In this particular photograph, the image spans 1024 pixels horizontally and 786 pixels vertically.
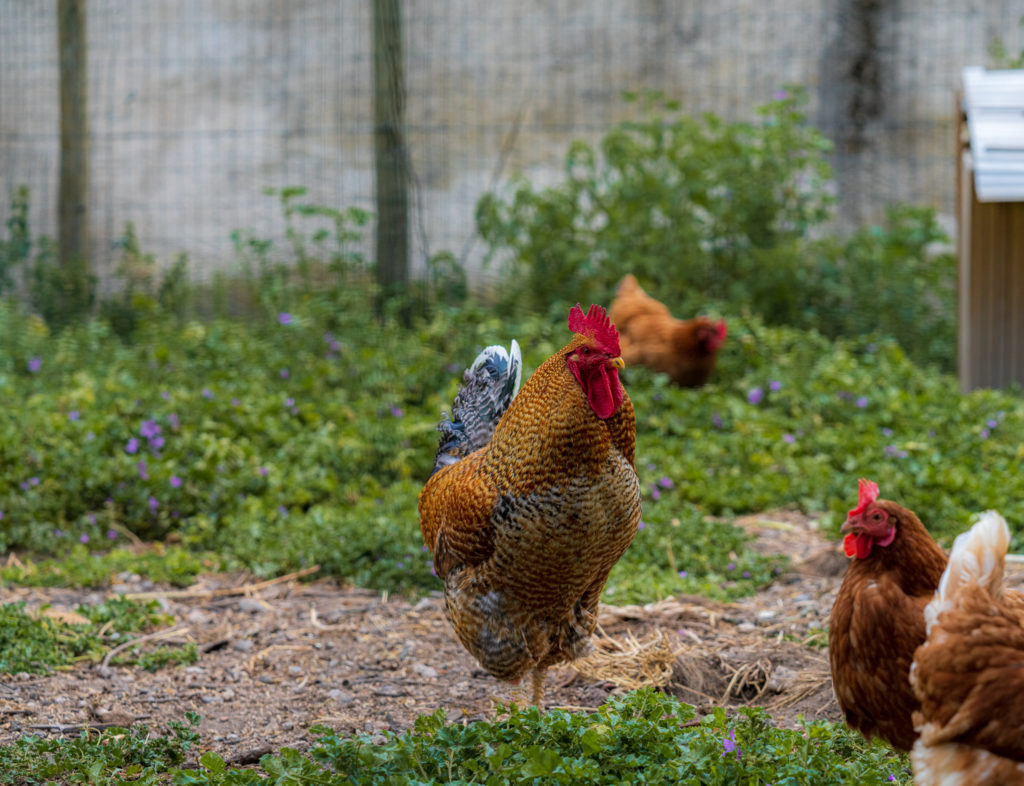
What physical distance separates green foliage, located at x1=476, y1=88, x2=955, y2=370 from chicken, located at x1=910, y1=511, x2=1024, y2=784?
5.85m

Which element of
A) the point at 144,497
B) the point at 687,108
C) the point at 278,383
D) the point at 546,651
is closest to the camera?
the point at 546,651

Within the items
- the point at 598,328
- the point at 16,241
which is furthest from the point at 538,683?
the point at 16,241

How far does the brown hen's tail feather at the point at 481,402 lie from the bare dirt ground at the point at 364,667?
82cm

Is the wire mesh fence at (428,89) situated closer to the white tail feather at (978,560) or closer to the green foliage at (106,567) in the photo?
the green foliage at (106,567)

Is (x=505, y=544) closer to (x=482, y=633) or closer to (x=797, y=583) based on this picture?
(x=482, y=633)

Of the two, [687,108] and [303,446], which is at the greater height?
[687,108]

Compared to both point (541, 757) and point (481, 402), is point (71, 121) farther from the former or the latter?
point (541, 757)

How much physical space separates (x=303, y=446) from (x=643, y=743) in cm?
352

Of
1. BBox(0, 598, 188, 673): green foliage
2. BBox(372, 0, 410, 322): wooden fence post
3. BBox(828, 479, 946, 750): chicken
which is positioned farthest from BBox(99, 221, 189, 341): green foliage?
BBox(828, 479, 946, 750): chicken

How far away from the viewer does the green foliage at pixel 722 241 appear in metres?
8.23

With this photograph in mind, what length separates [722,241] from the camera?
28.3 feet

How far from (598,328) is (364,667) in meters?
1.74

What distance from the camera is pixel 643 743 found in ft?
8.87

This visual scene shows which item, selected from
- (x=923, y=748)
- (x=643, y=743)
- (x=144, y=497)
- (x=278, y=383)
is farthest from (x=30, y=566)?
(x=923, y=748)
